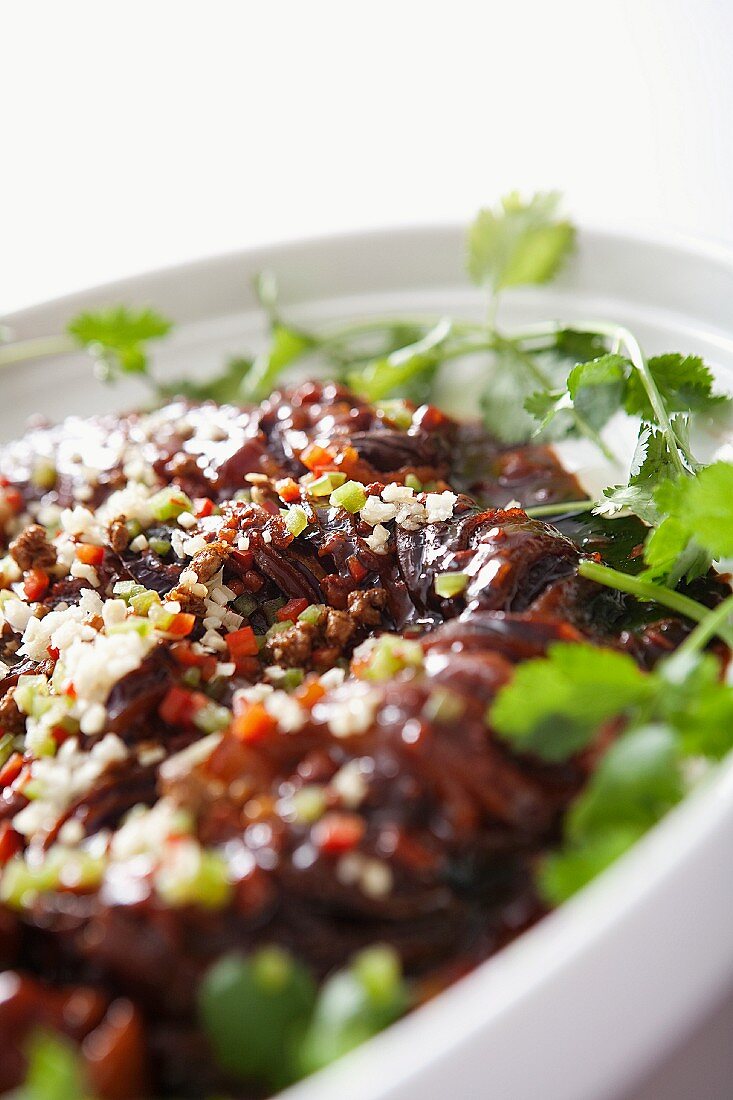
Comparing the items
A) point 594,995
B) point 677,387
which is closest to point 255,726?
point 594,995

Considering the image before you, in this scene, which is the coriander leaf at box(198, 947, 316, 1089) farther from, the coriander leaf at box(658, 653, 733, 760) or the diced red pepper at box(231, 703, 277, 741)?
the coriander leaf at box(658, 653, 733, 760)

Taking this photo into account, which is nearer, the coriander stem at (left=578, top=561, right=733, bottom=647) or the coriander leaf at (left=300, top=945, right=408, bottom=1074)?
the coriander leaf at (left=300, top=945, right=408, bottom=1074)

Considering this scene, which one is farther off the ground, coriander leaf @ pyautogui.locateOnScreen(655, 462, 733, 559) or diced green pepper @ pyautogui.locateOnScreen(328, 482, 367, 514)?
Result: coriander leaf @ pyautogui.locateOnScreen(655, 462, 733, 559)

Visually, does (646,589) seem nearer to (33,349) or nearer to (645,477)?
(645,477)

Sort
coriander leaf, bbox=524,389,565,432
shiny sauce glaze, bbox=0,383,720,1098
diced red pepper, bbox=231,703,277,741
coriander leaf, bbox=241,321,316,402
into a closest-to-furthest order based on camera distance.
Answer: shiny sauce glaze, bbox=0,383,720,1098 < diced red pepper, bbox=231,703,277,741 < coriander leaf, bbox=524,389,565,432 < coriander leaf, bbox=241,321,316,402

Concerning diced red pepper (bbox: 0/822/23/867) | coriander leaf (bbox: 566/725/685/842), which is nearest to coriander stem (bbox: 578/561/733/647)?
coriander leaf (bbox: 566/725/685/842)

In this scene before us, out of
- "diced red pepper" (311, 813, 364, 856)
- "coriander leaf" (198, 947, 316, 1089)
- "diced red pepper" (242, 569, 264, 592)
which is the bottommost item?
"coriander leaf" (198, 947, 316, 1089)

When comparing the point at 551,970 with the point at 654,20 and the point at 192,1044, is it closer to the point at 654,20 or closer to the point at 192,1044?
the point at 192,1044
